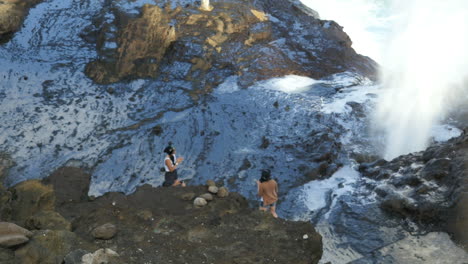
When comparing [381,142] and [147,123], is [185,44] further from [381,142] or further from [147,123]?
[381,142]

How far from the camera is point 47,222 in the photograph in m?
4.06

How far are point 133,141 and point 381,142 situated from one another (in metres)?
5.62

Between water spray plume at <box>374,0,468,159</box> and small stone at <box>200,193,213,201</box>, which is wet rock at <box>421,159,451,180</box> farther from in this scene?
small stone at <box>200,193,213,201</box>

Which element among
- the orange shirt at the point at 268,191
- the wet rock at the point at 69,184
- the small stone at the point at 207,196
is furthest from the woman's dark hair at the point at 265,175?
the wet rock at the point at 69,184

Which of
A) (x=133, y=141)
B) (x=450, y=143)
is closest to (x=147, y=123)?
(x=133, y=141)

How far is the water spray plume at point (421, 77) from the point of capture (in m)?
9.38

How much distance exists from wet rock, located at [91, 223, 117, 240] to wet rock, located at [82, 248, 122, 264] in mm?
515

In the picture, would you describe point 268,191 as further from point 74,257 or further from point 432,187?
point 74,257

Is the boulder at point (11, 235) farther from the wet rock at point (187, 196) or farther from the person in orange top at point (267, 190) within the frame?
the person in orange top at point (267, 190)

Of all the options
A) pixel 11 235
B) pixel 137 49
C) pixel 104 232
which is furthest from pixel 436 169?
pixel 137 49

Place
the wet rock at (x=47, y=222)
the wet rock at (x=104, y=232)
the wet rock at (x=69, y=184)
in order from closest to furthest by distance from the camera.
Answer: the wet rock at (x=104, y=232) → the wet rock at (x=47, y=222) → the wet rock at (x=69, y=184)

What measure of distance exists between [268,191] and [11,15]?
36.3ft

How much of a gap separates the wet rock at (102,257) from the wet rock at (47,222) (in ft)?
3.15

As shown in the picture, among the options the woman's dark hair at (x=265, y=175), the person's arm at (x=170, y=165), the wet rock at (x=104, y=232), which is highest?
the wet rock at (x=104, y=232)
